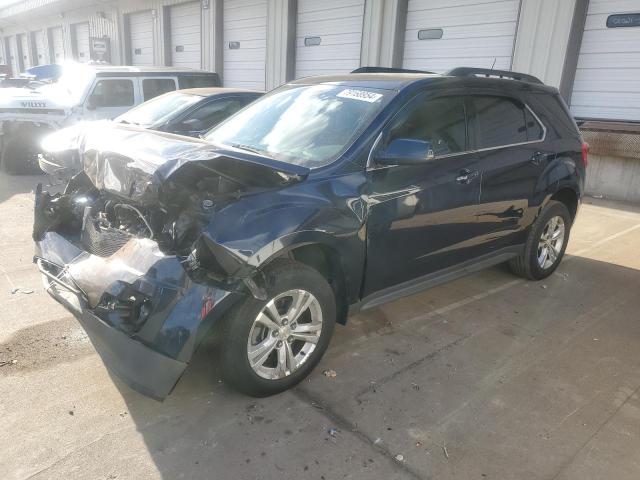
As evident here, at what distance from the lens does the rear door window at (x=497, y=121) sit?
391 centimetres

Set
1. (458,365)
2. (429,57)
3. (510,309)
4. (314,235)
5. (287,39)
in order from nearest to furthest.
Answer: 1. (314,235)
2. (458,365)
3. (510,309)
4. (429,57)
5. (287,39)

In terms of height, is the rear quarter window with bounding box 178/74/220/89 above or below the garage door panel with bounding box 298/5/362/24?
below

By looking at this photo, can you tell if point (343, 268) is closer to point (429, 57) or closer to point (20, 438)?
point (20, 438)

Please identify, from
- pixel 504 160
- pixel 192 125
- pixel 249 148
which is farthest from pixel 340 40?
pixel 249 148

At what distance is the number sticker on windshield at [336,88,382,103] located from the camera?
3.38 m

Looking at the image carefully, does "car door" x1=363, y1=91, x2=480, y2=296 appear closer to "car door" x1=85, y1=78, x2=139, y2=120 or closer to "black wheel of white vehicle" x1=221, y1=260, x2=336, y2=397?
"black wheel of white vehicle" x1=221, y1=260, x2=336, y2=397

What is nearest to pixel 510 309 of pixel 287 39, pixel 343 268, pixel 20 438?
pixel 343 268

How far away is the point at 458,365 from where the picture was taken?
3.40 metres

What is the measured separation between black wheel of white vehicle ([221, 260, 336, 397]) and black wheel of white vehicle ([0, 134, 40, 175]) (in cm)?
851

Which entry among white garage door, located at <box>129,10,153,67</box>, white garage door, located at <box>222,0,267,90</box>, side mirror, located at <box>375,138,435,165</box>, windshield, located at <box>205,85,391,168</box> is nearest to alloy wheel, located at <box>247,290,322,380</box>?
windshield, located at <box>205,85,391,168</box>

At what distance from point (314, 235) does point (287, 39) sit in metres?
12.6

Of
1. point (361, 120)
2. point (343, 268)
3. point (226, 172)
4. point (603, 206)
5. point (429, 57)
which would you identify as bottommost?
point (603, 206)

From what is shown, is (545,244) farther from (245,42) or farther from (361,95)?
(245,42)

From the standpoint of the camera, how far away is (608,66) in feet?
29.0
